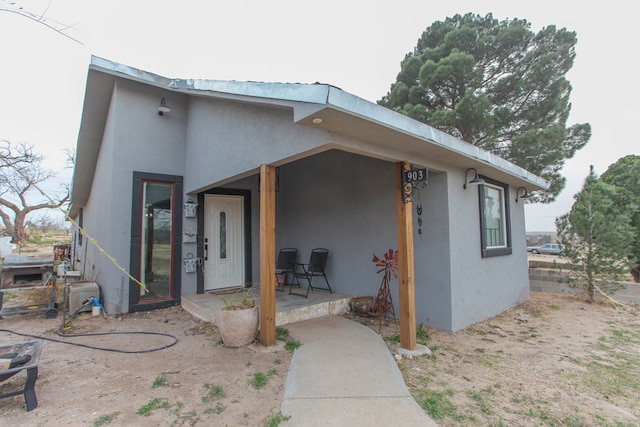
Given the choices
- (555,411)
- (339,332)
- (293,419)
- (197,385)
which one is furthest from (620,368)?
(197,385)

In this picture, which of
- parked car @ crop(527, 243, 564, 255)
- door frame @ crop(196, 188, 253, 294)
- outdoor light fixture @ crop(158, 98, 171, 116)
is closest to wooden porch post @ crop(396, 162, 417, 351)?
door frame @ crop(196, 188, 253, 294)

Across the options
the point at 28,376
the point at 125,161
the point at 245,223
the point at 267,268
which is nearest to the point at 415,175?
the point at 267,268

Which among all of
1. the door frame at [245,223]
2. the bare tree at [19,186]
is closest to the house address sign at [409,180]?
the bare tree at [19,186]

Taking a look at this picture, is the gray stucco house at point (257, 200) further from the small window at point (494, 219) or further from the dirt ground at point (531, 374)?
the dirt ground at point (531, 374)

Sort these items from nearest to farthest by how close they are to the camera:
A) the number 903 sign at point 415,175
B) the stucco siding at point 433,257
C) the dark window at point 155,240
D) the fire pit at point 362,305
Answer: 1. the number 903 sign at point 415,175
2. the stucco siding at point 433,257
3. the fire pit at point 362,305
4. the dark window at point 155,240

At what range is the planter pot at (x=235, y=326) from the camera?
346 centimetres

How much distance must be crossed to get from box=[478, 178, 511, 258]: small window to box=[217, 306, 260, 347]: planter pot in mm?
3727

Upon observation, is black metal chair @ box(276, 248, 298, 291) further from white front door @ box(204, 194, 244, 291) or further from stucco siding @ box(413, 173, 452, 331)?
stucco siding @ box(413, 173, 452, 331)

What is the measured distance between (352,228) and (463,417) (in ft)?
10.9

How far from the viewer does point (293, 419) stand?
212cm

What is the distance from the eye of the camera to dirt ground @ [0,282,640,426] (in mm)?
2240

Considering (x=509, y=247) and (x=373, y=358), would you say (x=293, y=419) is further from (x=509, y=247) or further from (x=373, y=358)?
(x=509, y=247)

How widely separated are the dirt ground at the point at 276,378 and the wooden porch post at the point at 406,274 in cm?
30

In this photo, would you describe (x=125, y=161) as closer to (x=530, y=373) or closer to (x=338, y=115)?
(x=338, y=115)
